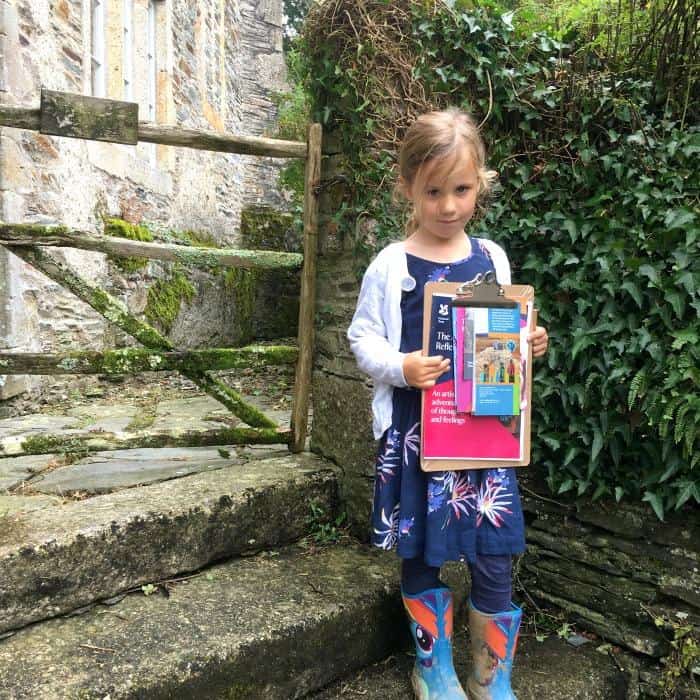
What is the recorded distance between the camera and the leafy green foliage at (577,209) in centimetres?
198

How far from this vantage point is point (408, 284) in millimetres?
1663

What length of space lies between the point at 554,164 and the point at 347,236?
2.72 ft

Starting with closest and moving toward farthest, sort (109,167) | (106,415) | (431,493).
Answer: (431,493), (106,415), (109,167)

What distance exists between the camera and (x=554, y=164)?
2.25 metres

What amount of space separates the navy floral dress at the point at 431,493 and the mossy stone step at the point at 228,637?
0.47 meters

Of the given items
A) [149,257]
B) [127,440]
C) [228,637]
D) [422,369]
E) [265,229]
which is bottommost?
[228,637]

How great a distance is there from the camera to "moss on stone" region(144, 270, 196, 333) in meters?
5.91

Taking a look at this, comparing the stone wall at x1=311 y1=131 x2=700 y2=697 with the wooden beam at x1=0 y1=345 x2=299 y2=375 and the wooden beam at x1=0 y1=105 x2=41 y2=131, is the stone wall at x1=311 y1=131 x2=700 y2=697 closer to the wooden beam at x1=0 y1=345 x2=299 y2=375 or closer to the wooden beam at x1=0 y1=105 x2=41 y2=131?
the wooden beam at x1=0 y1=345 x2=299 y2=375

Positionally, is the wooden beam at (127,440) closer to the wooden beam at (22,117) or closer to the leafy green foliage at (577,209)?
the leafy green foliage at (577,209)

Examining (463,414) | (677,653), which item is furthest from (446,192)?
(677,653)

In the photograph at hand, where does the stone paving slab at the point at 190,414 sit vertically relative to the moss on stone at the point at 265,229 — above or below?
below

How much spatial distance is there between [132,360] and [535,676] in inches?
72.2

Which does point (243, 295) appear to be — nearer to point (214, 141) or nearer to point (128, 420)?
point (128, 420)

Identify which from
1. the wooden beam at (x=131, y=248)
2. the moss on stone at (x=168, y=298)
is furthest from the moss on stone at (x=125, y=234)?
the wooden beam at (x=131, y=248)
